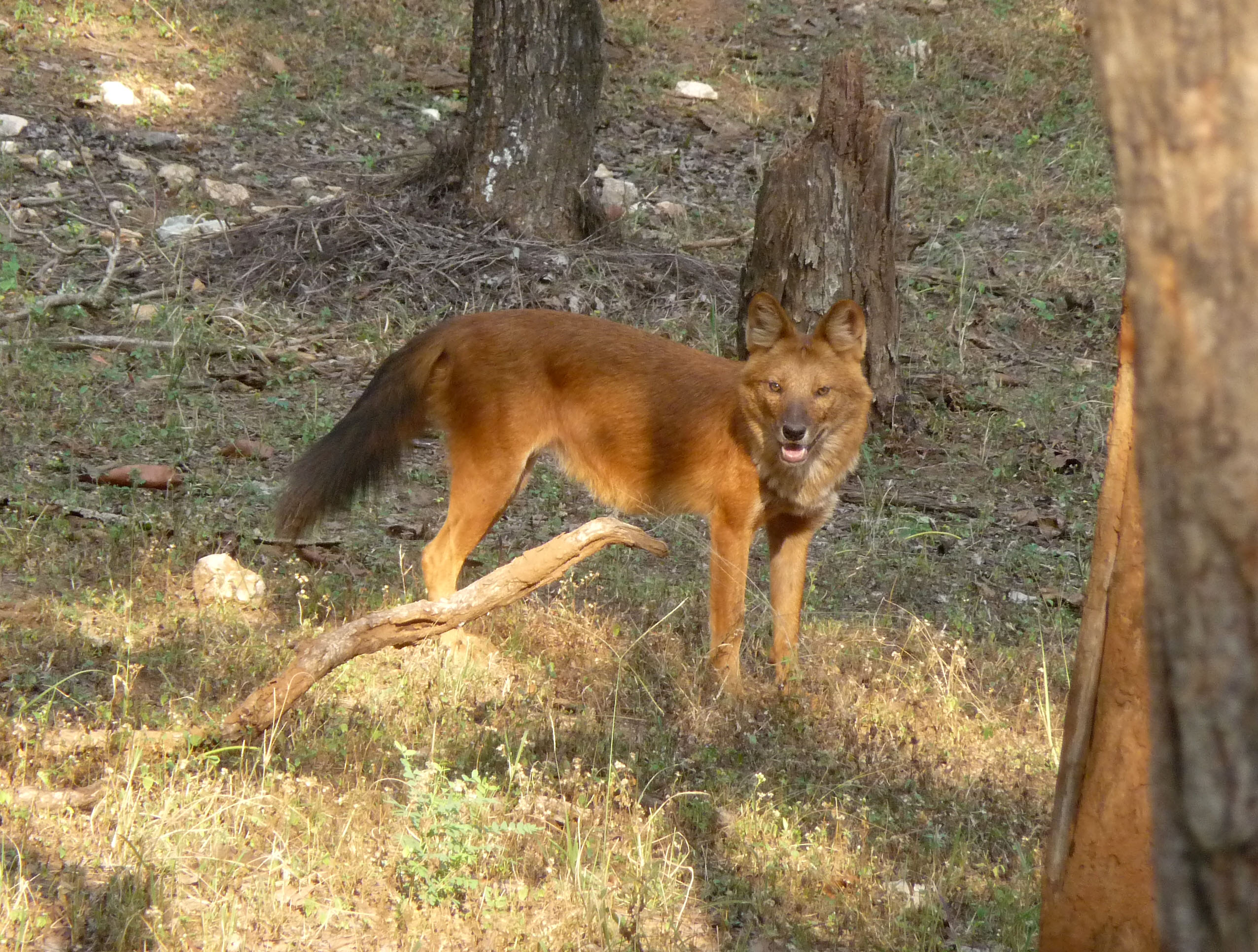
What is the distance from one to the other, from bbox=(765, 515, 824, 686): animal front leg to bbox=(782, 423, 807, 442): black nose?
440 mm

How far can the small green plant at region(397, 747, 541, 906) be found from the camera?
11.0 ft

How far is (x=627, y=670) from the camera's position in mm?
4980

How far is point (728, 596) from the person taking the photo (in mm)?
5270

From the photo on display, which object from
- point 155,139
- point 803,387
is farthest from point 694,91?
point 803,387

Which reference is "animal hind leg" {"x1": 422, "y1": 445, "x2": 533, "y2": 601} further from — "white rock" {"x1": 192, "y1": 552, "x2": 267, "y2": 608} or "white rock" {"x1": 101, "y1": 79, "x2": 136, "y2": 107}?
"white rock" {"x1": 101, "y1": 79, "x2": 136, "y2": 107}

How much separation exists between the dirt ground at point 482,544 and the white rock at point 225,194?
3.5 inches

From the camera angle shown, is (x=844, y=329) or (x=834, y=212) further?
(x=834, y=212)

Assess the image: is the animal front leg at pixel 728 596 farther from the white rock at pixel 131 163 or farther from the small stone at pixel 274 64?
the small stone at pixel 274 64

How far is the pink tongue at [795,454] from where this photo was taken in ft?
17.0

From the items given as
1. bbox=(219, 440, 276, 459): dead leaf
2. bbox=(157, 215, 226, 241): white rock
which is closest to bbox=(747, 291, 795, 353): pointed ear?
bbox=(219, 440, 276, 459): dead leaf

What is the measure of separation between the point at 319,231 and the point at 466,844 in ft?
21.2

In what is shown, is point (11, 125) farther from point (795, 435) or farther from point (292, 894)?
point (292, 894)

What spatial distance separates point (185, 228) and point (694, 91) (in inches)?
224

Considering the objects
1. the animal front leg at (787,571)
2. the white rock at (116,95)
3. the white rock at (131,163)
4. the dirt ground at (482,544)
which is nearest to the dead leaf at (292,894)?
the dirt ground at (482,544)
